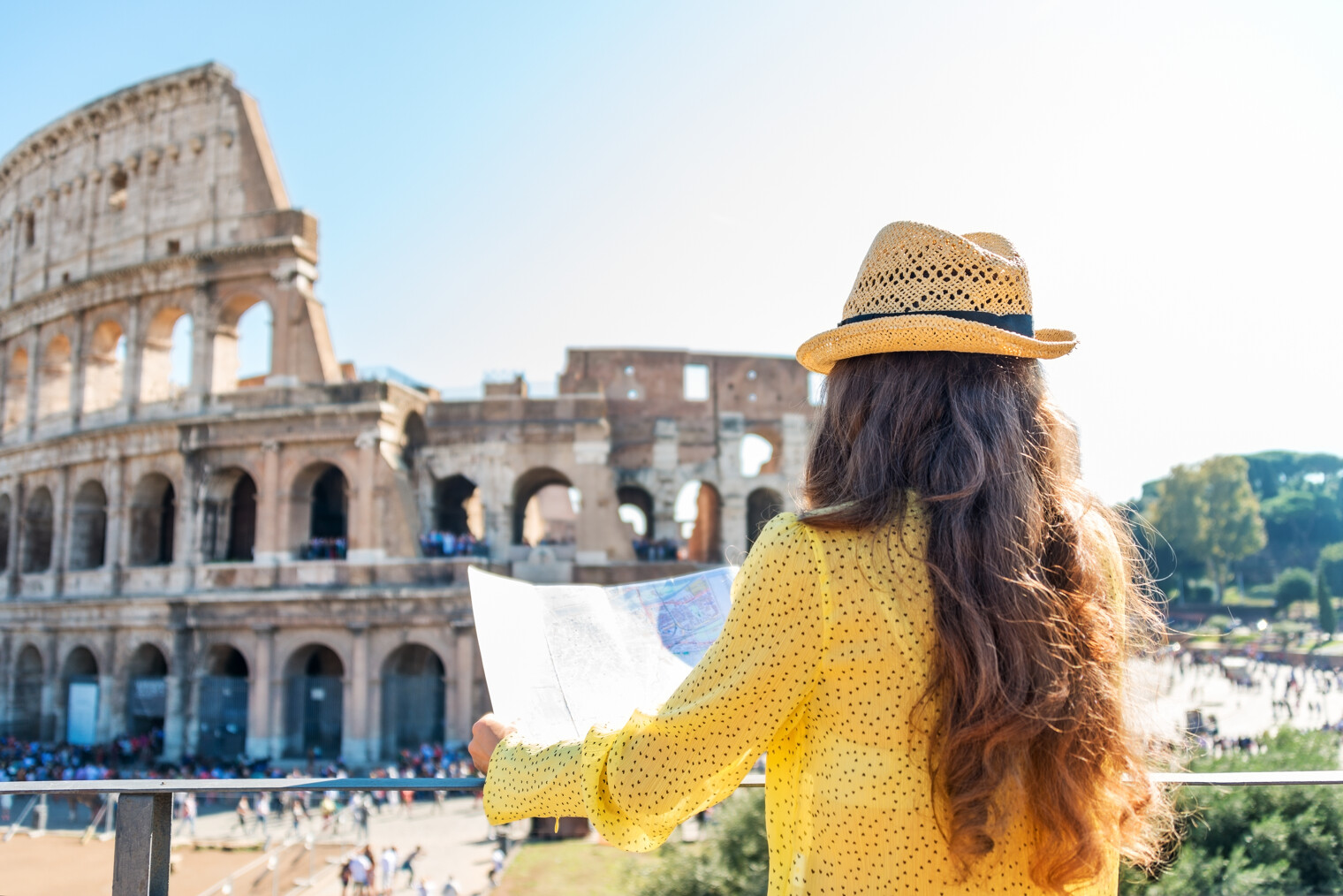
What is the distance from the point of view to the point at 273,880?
1301cm

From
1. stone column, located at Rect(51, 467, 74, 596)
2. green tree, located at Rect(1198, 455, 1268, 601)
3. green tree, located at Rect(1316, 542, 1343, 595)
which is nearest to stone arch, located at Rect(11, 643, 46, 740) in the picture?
stone column, located at Rect(51, 467, 74, 596)

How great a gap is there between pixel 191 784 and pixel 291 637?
62.1 ft

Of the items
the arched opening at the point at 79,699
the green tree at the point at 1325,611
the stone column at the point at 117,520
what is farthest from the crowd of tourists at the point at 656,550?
the green tree at the point at 1325,611

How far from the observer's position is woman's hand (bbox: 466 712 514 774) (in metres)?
1.81

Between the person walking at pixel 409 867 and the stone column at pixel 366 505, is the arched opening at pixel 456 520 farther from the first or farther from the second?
the person walking at pixel 409 867

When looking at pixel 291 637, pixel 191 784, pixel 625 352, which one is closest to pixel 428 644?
pixel 291 637

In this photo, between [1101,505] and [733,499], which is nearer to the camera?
[1101,505]

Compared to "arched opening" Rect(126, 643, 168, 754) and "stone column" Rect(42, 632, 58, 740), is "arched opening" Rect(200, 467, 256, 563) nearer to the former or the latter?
"arched opening" Rect(126, 643, 168, 754)

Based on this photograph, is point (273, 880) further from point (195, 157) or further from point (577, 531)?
point (195, 157)

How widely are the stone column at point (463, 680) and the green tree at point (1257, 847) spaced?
14.0 m

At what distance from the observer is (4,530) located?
25000mm

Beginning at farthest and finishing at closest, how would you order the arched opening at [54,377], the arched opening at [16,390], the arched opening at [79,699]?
the arched opening at [16,390], the arched opening at [54,377], the arched opening at [79,699]

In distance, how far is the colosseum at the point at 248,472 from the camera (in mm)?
19422

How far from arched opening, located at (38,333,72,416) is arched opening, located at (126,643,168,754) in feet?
22.9
